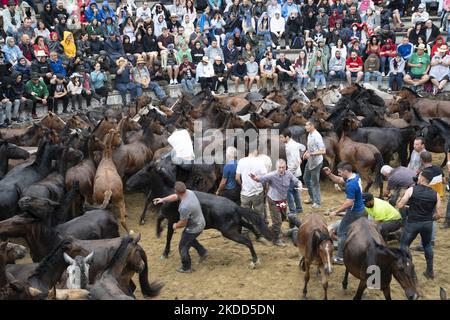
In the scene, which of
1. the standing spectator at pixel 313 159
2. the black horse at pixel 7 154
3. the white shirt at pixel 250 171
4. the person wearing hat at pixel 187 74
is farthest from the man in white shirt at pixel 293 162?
the person wearing hat at pixel 187 74

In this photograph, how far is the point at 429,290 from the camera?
8594mm

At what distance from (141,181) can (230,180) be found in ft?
5.00

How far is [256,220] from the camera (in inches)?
375

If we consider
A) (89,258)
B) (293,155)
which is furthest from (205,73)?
(89,258)

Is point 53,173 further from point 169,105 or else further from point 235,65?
point 235,65

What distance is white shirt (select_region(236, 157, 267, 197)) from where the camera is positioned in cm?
1020

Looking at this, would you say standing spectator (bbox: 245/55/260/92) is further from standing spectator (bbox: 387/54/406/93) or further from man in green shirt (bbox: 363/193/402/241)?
man in green shirt (bbox: 363/193/402/241)

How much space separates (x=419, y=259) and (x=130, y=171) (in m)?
5.90

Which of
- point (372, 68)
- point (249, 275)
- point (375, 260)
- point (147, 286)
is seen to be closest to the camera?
point (375, 260)

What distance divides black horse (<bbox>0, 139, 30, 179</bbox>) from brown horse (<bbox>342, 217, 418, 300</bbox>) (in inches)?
272

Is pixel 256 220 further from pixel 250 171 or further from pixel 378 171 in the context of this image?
pixel 378 171

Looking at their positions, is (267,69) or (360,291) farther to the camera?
(267,69)

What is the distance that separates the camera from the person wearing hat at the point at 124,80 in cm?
1900

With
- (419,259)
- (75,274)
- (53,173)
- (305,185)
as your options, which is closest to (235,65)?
(305,185)
